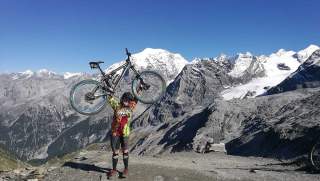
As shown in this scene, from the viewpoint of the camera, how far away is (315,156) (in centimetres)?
2669

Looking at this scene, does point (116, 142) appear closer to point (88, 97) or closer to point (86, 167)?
point (86, 167)

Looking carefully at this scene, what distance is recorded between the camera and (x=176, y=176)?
22.7 m

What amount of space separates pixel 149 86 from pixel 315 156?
1090 centimetres

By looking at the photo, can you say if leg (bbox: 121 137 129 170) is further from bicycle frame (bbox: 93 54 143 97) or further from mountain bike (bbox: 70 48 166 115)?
bicycle frame (bbox: 93 54 143 97)

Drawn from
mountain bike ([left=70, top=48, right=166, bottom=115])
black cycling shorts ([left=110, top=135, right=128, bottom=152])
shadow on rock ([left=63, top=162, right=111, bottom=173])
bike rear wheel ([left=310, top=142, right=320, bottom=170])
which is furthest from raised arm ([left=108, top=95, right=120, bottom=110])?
bike rear wheel ([left=310, top=142, right=320, bottom=170])

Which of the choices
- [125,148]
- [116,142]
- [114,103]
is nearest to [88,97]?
[114,103]

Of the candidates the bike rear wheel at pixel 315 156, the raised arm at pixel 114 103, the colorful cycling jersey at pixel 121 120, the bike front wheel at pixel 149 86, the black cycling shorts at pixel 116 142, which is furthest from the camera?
the bike front wheel at pixel 149 86

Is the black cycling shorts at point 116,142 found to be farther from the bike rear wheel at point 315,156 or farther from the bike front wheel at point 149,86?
the bike rear wheel at point 315,156

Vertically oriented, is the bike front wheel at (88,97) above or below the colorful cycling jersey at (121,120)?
above

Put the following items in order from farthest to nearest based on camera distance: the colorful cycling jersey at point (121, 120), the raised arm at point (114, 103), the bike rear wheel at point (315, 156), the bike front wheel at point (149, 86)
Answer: the bike front wheel at point (149, 86)
the bike rear wheel at point (315, 156)
the raised arm at point (114, 103)
the colorful cycling jersey at point (121, 120)

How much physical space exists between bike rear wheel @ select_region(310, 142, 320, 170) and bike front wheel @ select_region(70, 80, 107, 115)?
40.9 ft

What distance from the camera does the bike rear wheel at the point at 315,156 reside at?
2570cm

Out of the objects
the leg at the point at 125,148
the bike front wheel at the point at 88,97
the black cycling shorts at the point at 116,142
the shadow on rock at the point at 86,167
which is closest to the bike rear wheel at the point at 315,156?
the leg at the point at 125,148

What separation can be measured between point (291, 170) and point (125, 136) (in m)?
11.7
